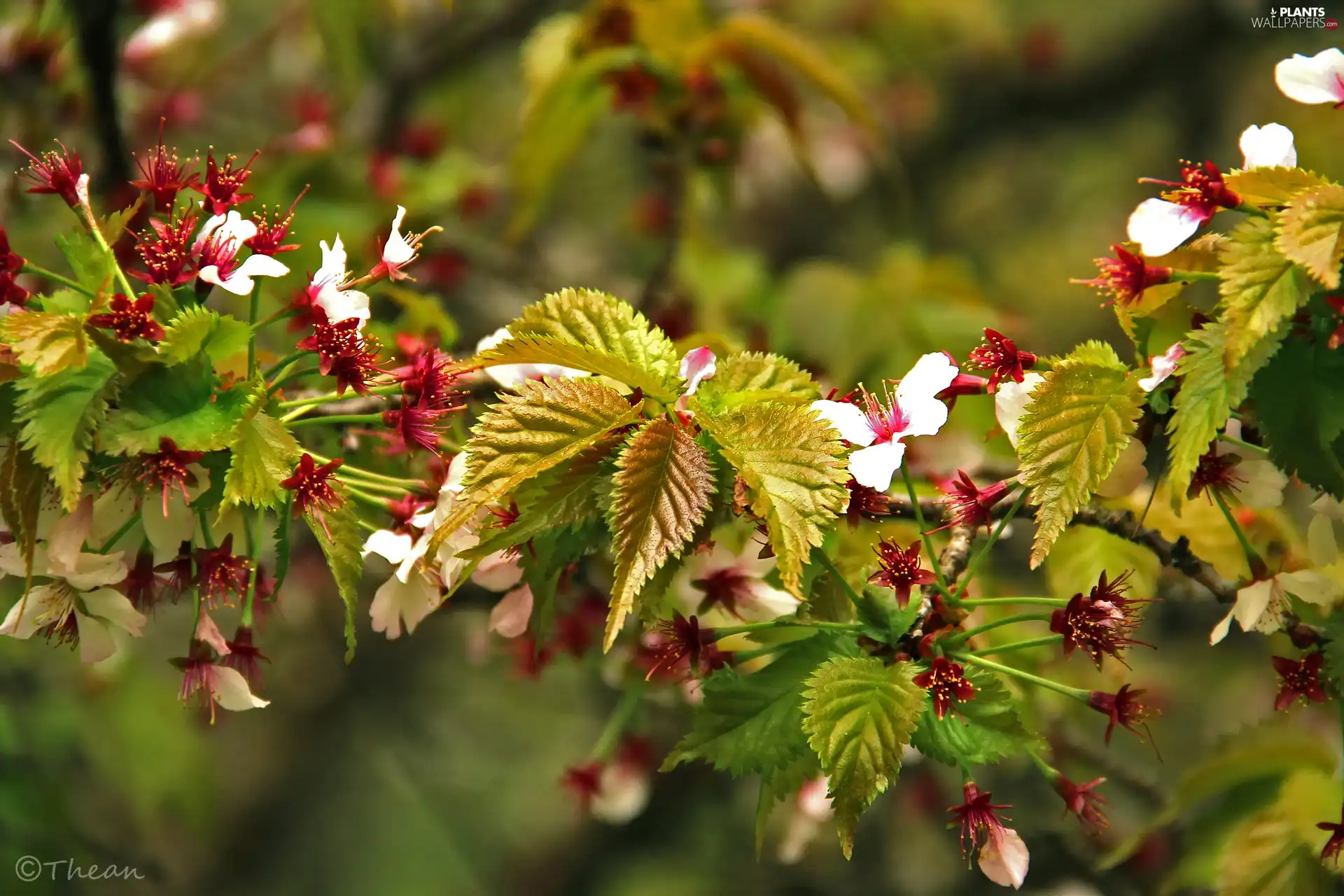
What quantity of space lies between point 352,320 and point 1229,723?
9.99ft

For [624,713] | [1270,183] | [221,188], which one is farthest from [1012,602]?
[221,188]

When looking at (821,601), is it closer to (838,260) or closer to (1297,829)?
(1297,829)

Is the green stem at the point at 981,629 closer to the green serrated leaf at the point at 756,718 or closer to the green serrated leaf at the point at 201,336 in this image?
the green serrated leaf at the point at 756,718

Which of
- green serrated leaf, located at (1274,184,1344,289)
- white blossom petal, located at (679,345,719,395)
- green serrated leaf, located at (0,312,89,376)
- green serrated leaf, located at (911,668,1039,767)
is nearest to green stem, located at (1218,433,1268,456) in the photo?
green serrated leaf, located at (1274,184,1344,289)

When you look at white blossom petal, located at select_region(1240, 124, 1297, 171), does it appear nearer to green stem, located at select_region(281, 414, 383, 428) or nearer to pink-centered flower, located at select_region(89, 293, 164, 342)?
green stem, located at select_region(281, 414, 383, 428)

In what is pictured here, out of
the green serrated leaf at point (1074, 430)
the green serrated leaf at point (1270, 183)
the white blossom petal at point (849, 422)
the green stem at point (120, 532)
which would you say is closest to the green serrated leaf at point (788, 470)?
the white blossom petal at point (849, 422)

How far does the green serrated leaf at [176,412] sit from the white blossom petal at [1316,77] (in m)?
0.81

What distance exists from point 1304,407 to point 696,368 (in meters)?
0.43

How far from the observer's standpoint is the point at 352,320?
0.79 meters

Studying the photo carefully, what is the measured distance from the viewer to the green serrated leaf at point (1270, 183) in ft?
2.38

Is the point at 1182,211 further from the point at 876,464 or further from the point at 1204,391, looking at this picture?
the point at 876,464

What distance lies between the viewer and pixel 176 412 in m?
0.75

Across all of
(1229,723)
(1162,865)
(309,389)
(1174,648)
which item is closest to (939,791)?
(1162,865)

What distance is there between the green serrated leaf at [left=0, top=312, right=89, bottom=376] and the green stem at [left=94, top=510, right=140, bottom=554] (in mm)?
151
